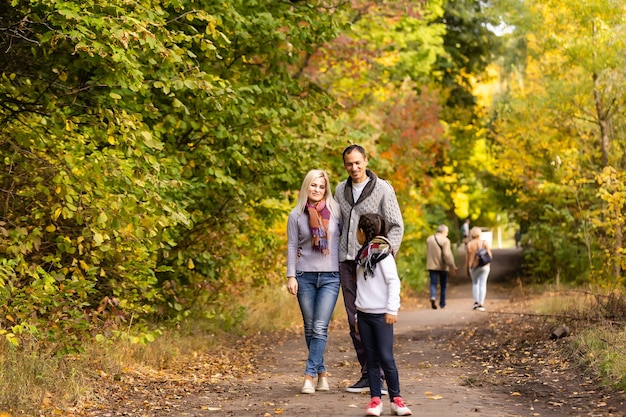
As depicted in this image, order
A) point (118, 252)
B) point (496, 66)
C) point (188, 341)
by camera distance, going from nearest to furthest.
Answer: point (118, 252)
point (188, 341)
point (496, 66)

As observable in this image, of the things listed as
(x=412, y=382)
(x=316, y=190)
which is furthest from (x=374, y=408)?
(x=412, y=382)

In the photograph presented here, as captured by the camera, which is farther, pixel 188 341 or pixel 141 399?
pixel 188 341

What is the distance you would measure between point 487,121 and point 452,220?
23.2ft

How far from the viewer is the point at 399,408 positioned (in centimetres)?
713

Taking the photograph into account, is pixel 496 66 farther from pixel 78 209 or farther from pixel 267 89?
pixel 78 209

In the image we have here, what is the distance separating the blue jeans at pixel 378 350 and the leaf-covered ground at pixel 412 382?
31cm

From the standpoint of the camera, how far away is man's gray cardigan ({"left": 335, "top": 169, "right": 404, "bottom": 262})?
26.0 feet

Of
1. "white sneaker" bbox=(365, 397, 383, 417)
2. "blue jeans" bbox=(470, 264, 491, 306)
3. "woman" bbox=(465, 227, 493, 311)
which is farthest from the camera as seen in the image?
"blue jeans" bbox=(470, 264, 491, 306)

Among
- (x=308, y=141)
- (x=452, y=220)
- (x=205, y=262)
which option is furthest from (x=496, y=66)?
(x=205, y=262)

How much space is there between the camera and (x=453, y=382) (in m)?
9.29

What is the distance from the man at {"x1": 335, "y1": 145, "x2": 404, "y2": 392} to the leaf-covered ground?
1002 millimetres

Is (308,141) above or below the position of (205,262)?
above

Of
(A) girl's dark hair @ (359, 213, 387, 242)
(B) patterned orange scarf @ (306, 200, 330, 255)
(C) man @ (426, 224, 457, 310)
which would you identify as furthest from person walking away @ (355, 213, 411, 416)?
(C) man @ (426, 224, 457, 310)

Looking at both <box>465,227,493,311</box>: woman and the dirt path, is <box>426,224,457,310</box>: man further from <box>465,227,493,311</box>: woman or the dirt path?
the dirt path
